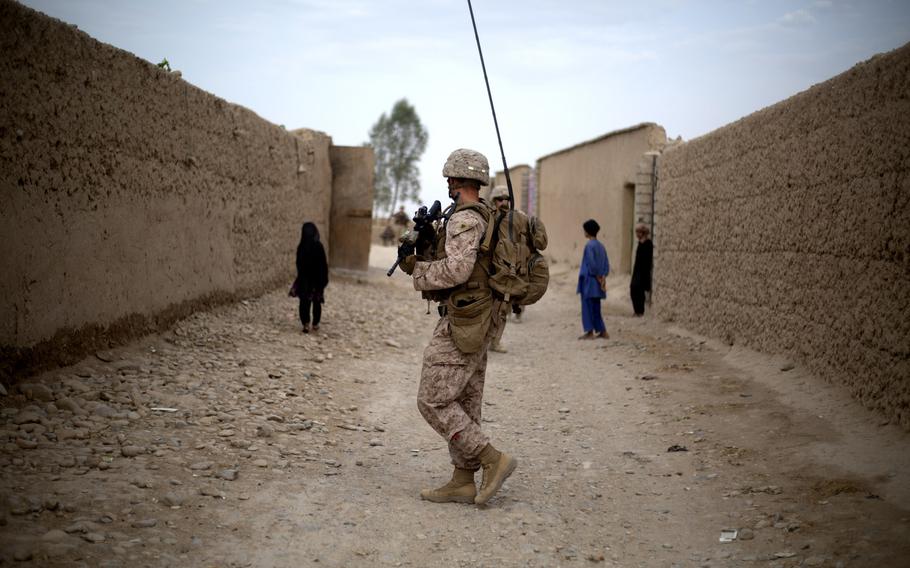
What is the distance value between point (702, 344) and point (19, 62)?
642 cm

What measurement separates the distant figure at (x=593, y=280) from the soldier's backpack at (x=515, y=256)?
5.27m

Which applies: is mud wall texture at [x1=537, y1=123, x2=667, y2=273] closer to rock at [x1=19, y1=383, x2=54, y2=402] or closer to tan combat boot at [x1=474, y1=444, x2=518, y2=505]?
tan combat boot at [x1=474, y1=444, x2=518, y2=505]

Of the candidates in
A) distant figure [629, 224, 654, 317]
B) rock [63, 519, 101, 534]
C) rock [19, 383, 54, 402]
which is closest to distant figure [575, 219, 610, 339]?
distant figure [629, 224, 654, 317]

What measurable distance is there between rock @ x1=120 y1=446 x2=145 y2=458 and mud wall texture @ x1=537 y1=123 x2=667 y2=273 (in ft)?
32.6

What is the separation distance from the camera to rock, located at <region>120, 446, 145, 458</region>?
13.4 ft

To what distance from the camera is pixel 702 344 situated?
8.34m

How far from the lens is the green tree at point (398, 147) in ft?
169

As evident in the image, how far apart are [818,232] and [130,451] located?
4772 mm

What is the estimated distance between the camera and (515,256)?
3963 mm

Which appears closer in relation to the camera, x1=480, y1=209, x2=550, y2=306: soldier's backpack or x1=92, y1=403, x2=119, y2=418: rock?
x1=480, y1=209, x2=550, y2=306: soldier's backpack

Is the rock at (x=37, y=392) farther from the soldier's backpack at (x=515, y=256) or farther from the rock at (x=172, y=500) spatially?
the soldier's backpack at (x=515, y=256)

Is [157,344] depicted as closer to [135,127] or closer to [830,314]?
[135,127]

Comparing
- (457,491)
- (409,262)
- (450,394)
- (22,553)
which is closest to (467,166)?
(409,262)

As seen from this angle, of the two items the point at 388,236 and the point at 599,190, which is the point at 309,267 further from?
the point at 388,236
